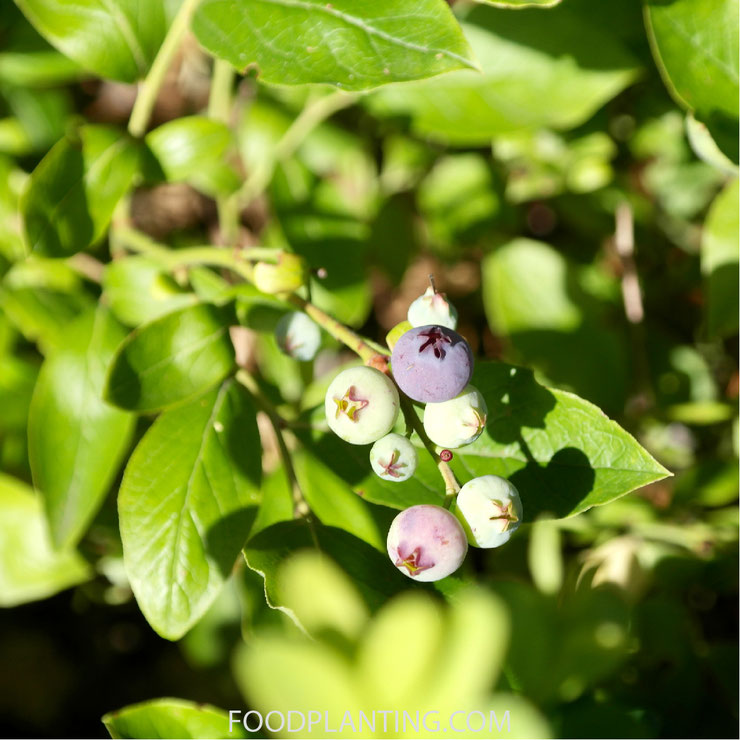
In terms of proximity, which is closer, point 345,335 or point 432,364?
point 432,364

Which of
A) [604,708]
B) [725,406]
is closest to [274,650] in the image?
[604,708]

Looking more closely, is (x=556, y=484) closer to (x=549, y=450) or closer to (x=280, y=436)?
(x=549, y=450)

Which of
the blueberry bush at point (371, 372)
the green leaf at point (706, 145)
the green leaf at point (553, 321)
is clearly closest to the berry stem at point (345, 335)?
the blueberry bush at point (371, 372)

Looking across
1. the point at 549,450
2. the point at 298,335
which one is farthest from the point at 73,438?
the point at 549,450

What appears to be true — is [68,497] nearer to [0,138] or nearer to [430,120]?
[0,138]

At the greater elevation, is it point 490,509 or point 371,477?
point 490,509
